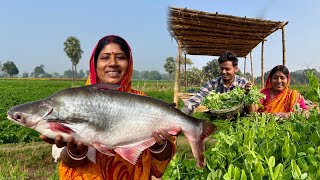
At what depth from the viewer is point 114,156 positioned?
214 centimetres

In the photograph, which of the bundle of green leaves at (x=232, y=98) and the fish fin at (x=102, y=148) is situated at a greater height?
the bundle of green leaves at (x=232, y=98)

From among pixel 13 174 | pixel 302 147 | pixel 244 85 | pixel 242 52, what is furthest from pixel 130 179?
pixel 242 52

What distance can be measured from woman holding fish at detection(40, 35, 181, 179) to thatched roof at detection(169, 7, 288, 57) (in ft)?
16.2

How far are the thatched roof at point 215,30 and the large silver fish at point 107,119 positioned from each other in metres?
5.39

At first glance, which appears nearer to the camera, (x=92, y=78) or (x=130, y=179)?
(x=130, y=179)

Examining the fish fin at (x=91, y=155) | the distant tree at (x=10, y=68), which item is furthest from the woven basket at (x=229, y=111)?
the distant tree at (x=10, y=68)

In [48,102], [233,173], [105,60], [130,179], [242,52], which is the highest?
[242,52]

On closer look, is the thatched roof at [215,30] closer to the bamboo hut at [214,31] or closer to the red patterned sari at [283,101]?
the bamboo hut at [214,31]

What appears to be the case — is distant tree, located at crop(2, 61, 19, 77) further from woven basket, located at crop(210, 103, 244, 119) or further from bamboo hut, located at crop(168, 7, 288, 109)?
woven basket, located at crop(210, 103, 244, 119)

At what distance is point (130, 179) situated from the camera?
2.15 meters

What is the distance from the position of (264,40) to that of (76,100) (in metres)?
9.18

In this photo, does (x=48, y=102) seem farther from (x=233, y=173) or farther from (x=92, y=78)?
(x=233, y=173)

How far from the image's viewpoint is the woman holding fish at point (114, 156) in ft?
6.70

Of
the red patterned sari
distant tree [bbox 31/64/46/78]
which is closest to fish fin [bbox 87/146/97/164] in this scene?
the red patterned sari
